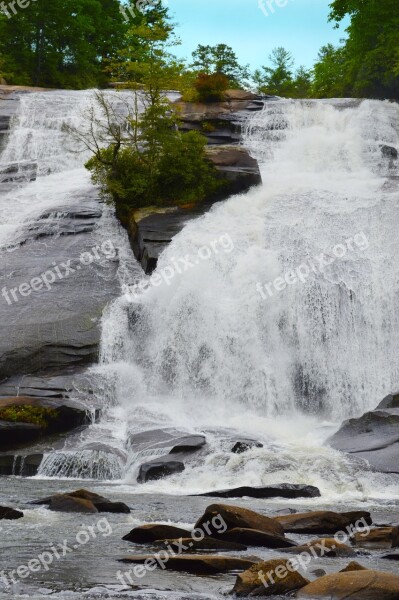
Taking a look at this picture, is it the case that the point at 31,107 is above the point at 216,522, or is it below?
above

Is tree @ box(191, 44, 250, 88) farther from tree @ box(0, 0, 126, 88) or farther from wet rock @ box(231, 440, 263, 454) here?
wet rock @ box(231, 440, 263, 454)

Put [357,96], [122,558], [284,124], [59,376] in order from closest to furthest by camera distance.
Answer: [122,558] < [59,376] < [284,124] < [357,96]

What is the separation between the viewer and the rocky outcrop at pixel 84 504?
44.9ft

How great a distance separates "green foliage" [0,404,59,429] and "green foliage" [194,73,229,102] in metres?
23.3

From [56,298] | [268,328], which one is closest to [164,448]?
[268,328]

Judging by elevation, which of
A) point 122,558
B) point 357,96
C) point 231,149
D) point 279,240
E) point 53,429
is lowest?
point 53,429

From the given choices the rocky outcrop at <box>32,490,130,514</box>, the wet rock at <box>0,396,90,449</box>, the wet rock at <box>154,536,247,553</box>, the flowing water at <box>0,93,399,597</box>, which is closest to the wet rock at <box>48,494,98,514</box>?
the rocky outcrop at <box>32,490,130,514</box>

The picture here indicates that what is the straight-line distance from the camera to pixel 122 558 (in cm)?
1017

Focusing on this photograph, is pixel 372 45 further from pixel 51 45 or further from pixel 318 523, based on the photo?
pixel 318 523

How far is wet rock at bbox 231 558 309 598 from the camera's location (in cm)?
863

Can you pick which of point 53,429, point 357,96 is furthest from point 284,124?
point 53,429

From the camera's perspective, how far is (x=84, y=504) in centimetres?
1367

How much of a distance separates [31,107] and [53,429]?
74.5 ft

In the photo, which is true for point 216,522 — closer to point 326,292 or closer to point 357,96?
point 326,292
